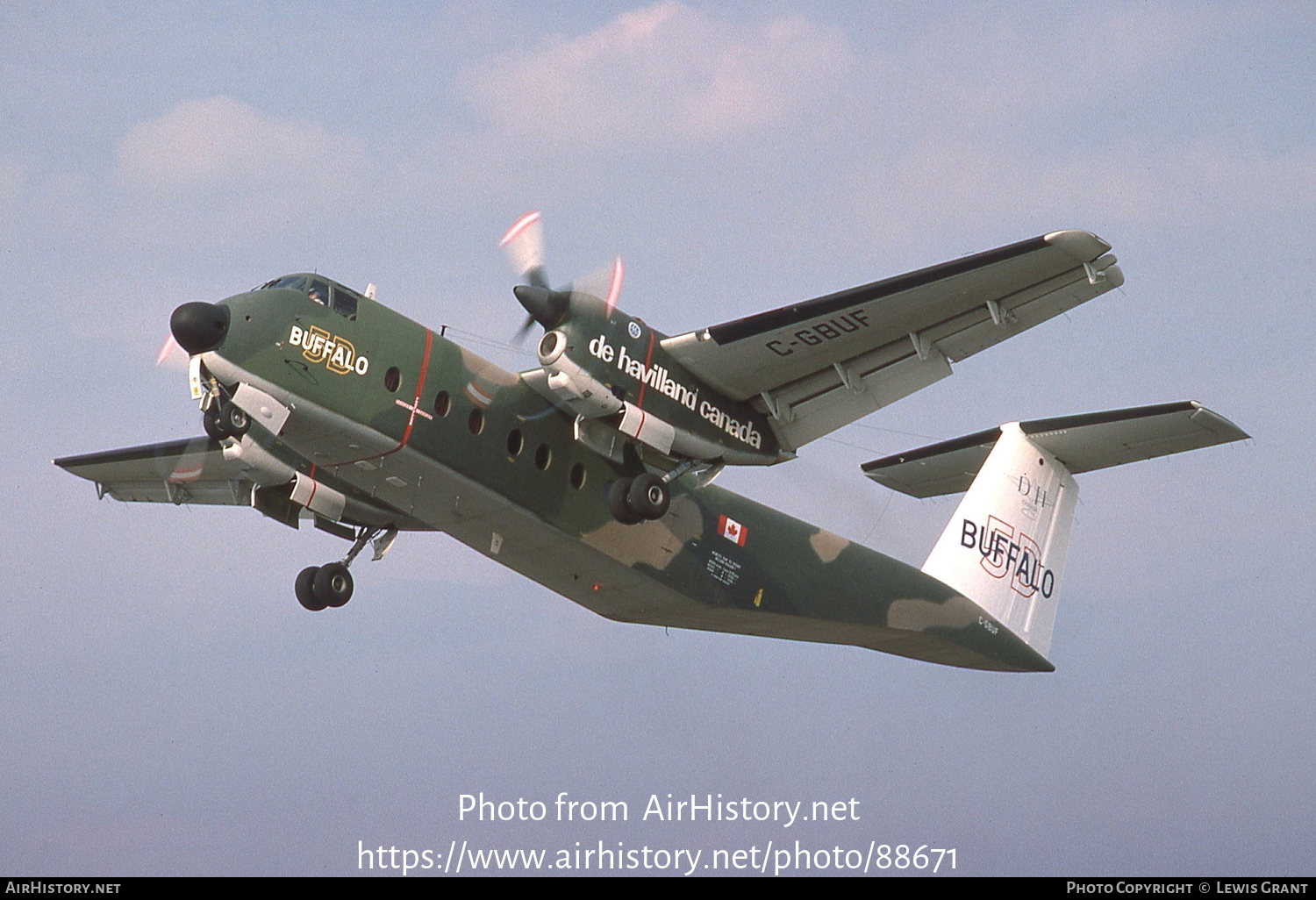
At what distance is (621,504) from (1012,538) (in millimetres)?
5617

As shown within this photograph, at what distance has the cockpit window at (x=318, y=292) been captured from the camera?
1227 centimetres

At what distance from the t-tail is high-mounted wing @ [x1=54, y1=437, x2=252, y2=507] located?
7382 millimetres

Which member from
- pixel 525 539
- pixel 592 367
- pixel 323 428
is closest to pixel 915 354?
pixel 592 367

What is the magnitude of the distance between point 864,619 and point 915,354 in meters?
3.32

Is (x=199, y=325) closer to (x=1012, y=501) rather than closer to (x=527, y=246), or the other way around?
(x=527, y=246)

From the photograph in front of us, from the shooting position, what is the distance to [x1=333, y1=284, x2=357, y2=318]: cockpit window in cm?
1236

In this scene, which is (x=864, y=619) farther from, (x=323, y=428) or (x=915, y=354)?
(x=323, y=428)

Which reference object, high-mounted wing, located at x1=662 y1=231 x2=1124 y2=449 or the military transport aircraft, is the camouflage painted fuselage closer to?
the military transport aircraft

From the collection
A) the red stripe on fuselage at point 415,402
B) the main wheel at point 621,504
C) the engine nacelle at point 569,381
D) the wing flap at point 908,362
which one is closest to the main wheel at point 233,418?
the red stripe on fuselage at point 415,402

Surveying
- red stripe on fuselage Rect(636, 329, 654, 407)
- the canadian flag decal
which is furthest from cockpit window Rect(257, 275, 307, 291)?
the canadian flag decal

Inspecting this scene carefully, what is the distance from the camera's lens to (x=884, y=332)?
13.3m

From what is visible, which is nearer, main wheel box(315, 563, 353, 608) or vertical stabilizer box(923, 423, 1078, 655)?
main wheel box(315, 563, 353, 608)

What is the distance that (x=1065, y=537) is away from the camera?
56.6 ft

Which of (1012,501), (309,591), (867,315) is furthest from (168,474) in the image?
(1012,501)
